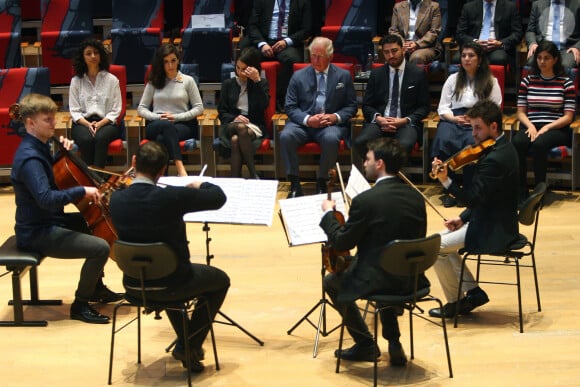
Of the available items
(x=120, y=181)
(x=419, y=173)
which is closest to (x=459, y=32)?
(x=419, y=173)

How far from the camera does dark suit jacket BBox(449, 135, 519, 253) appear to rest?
5070mm

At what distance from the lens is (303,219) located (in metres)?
4.78


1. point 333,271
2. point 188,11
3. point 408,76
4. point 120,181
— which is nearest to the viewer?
point 333,271

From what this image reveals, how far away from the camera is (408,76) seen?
767cm

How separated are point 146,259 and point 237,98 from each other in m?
3.57

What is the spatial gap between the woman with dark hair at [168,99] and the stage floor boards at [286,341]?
5.30ft

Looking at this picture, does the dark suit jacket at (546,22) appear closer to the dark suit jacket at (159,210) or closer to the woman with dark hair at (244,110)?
the woman with dark hair at (244,110)

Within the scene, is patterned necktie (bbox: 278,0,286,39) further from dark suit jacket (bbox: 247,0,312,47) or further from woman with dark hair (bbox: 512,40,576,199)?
woman with dark hair (bbox: 512,40,576,199)

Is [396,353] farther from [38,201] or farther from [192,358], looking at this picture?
[38,201]

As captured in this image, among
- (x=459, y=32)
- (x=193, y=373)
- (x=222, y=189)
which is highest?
(x=459, y=32)

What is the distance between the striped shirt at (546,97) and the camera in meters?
7.48

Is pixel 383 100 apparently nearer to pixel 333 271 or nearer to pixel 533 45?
pixel 533 45

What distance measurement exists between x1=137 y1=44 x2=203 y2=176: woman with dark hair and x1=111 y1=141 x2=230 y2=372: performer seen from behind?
3.17 metres

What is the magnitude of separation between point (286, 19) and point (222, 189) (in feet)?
13.5
